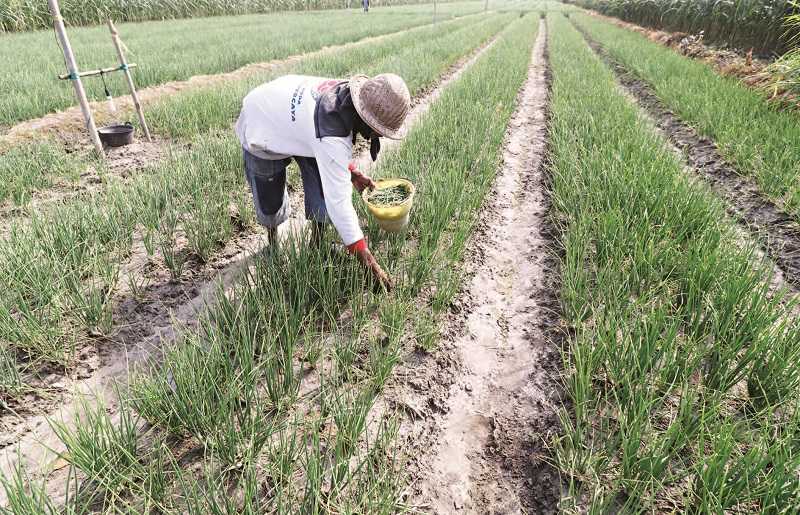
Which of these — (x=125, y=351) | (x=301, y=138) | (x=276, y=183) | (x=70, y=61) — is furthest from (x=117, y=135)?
(x=125, y=351)

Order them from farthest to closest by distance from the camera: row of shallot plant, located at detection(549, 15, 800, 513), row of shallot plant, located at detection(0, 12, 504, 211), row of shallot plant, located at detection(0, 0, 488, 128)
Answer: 1. row of shallot plant, located at detection(0, 0, 488, 128)
2. row of shallot plant, located at detection(0, 12, 504, 211)
3. row of shallot plant, located at detection(549, 15, 800, 513)

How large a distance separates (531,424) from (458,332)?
0.58 metres

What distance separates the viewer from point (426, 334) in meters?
1.84

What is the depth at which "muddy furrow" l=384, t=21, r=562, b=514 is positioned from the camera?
136cm

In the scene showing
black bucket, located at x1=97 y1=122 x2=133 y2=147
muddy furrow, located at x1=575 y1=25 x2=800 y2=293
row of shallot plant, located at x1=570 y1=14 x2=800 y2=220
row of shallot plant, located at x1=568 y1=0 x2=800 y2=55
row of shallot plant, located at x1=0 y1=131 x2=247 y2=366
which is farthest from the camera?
row of shallot plant, located at x1=568 y1=0 x2=800 y2=55

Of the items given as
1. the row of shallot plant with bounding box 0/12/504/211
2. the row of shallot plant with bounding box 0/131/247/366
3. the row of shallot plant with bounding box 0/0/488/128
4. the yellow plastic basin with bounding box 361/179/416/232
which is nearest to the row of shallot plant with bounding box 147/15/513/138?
the row of shallot plant with bounding box 0/12/504/211

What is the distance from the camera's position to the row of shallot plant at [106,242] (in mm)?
1854

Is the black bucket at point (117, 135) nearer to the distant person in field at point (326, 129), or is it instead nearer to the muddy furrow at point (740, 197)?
the distant person in field at point (326, 129)

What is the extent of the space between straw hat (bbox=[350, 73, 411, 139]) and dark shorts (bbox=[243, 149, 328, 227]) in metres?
0.67

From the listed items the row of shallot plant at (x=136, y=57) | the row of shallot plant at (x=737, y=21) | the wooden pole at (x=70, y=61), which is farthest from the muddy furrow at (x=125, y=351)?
the row of shallot plant at (x=737, y=21)

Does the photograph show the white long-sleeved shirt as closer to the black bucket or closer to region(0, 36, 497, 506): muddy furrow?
region(0, 36, 497, 506): muddy furrow

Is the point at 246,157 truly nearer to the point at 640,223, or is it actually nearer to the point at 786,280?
the point at 640,223

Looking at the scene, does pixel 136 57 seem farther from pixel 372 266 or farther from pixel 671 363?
pixel 671 363

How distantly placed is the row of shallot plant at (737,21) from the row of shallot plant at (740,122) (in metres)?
0.99
